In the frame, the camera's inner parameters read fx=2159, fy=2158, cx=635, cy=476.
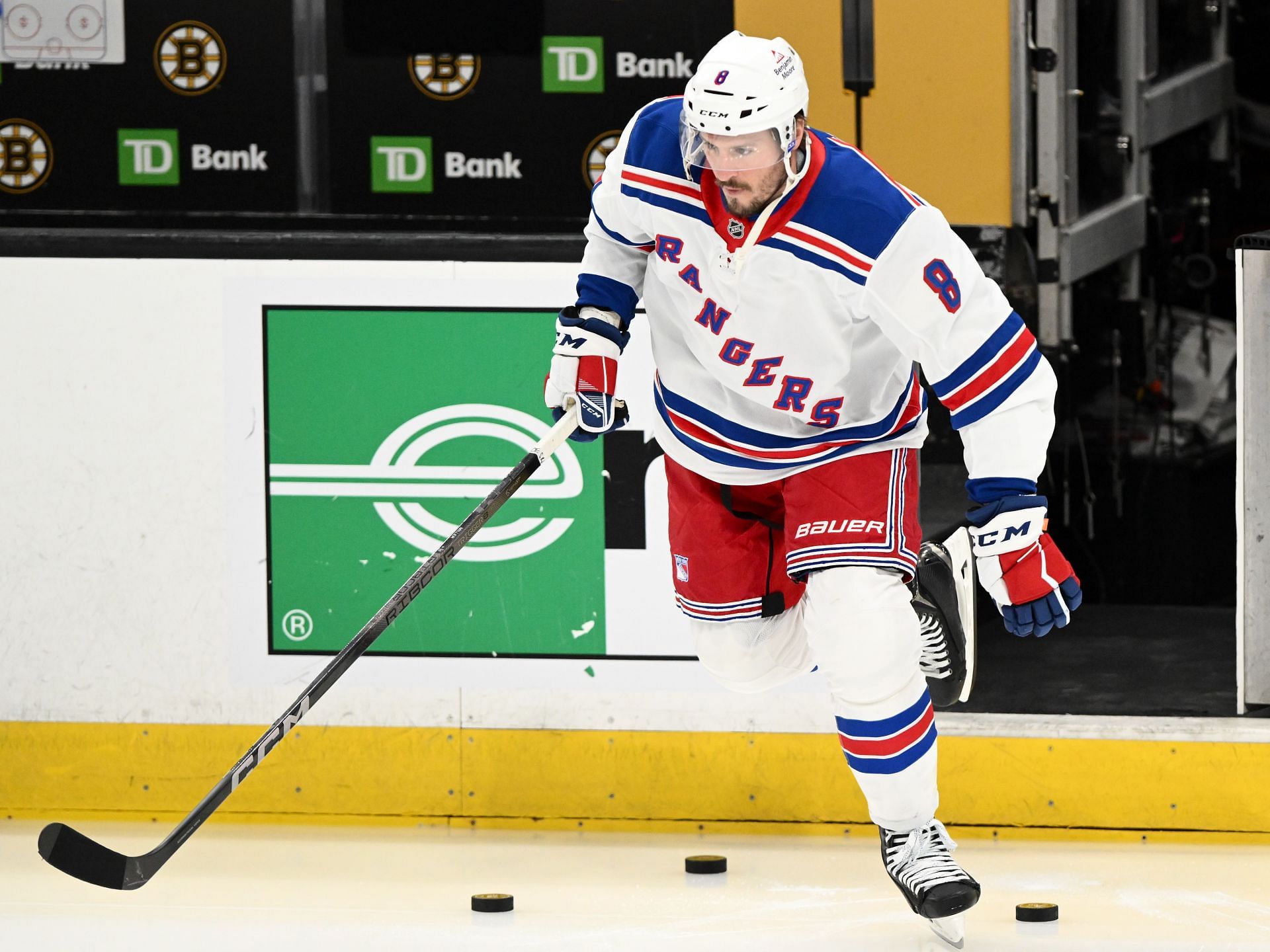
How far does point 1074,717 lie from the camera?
3906mm

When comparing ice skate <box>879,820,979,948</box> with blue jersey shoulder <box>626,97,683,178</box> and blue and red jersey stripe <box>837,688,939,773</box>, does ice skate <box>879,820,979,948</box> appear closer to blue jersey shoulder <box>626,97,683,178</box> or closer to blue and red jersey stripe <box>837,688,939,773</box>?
blue and red jersey stripe <box>837,688,939,773</box>

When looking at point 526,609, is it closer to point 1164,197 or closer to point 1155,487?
point 1155,487

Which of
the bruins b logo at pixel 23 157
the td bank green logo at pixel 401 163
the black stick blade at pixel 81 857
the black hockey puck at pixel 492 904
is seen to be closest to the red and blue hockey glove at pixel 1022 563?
the black hockey puck at pixel 492 904

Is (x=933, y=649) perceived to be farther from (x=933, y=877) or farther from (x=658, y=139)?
(x=658, y=139)

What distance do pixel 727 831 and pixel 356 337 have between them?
3.75ft

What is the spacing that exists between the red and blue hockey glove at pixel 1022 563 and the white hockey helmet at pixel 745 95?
0.59m

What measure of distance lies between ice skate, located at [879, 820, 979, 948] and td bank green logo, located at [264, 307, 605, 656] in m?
0.84

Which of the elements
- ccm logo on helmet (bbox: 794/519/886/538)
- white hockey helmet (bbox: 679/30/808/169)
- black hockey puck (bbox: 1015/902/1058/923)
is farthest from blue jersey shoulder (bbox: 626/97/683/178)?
black hockey puck (bbox: 1015/902/1058/923)

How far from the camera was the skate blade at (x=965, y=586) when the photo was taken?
3.44 m

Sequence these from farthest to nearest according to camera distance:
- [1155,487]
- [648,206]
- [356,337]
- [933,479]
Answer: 1. [1155,487]
2. [933,479]
3. [356,337]
4. [648,206]

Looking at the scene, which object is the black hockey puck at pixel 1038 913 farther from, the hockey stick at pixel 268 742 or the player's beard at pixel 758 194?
the player's beard at pixel 758 194

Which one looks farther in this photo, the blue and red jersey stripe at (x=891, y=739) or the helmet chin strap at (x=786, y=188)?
the blue and red jersey stripe at (x=891, y=739)

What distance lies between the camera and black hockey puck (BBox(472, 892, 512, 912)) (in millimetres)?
3531

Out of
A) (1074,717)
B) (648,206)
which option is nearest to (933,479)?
(1074,717)
